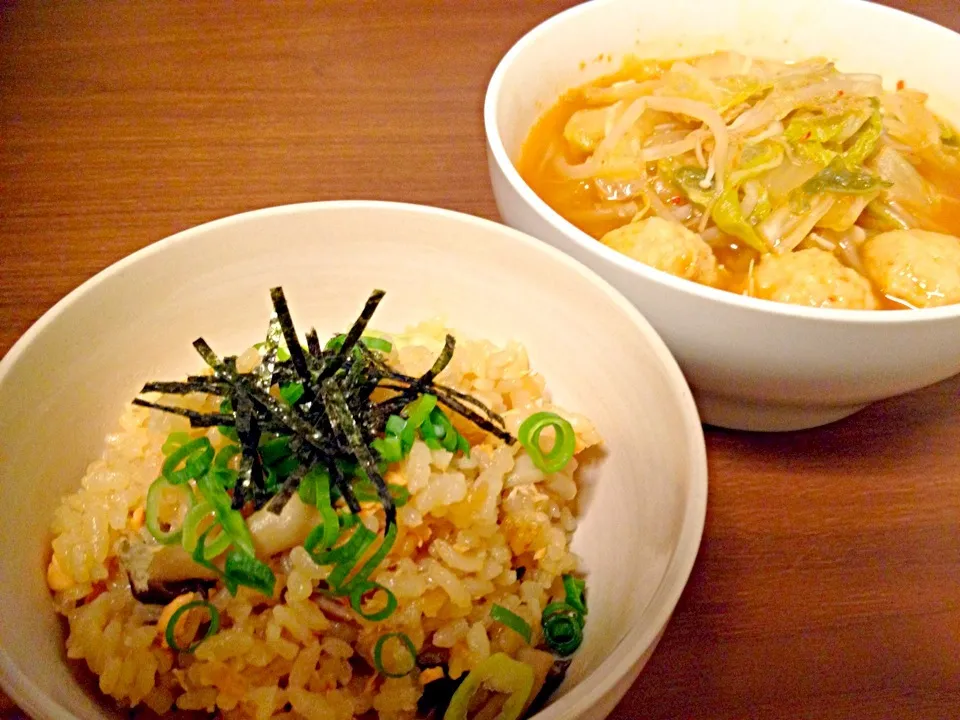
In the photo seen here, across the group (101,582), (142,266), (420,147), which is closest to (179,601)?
(101,582)

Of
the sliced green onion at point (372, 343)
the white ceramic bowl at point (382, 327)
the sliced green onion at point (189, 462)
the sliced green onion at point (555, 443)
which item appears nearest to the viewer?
the white ceramic bowl at point (382, 327)

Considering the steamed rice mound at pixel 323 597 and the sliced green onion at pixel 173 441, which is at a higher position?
the sliced green onion at pixel 173 441

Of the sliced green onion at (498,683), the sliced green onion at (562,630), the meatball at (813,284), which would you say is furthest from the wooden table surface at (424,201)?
the meatball at (813,284)

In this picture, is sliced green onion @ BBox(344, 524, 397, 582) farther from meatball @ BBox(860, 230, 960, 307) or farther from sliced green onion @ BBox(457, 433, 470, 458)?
meatball @ BBox(860, 230, 960, 307)

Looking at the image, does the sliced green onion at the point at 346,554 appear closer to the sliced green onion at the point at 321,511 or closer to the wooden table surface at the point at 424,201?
the sliced green onion at the point at 321,511

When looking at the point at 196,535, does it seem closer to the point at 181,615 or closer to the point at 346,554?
the point at 181,615

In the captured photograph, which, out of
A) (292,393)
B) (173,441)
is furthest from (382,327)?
(173,441)

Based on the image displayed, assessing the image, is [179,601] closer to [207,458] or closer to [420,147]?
[207,458]
